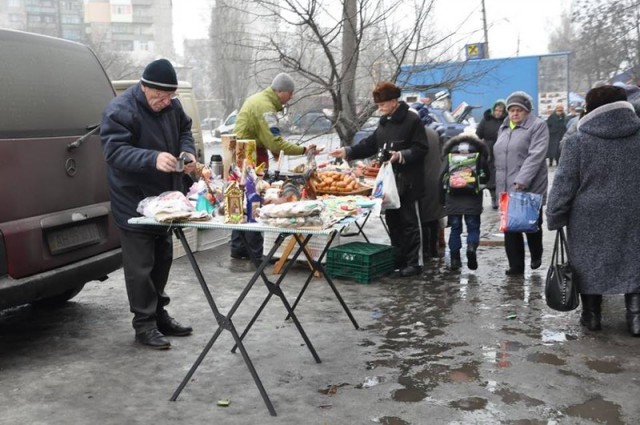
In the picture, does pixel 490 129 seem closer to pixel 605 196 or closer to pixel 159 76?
pixel 605 196

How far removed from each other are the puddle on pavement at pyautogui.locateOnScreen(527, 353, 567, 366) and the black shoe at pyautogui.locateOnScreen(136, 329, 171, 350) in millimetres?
2401

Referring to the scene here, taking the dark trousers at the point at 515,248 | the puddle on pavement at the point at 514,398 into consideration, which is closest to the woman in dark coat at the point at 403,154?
the dark trousers at the point at 515,248

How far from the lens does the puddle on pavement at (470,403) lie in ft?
13.1

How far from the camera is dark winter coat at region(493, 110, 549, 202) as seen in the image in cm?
674

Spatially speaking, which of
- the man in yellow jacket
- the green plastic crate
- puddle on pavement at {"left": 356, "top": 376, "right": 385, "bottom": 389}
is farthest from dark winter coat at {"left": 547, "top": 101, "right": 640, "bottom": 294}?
the man in yellow jacket

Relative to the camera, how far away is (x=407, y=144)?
273 inches

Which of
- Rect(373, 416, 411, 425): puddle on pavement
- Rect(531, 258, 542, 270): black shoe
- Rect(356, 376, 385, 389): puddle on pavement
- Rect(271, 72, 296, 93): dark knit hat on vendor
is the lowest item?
Rect(373, 416, 411, 425): puddle on pavement

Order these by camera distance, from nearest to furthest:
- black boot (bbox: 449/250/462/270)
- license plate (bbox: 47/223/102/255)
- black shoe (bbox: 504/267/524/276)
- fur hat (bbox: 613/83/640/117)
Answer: license plate (bbox: 47/223/102/255)
fur hat (bbox: 613/83/640/117)
black shoe (bbox: 504/267/524/276)
black boot (bbox: 449/250/462/270)

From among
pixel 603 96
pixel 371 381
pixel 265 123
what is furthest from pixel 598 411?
pixel 265 123

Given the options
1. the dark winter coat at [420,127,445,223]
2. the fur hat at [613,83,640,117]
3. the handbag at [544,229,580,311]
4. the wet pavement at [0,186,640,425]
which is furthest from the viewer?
the dark winter coat at [420,127,445,223]

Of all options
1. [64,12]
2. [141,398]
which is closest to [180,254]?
[141,398]

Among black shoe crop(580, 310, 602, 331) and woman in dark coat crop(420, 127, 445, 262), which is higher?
woman in dark coat crop(420, 127, 445, 262)

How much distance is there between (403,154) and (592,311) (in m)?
2.23

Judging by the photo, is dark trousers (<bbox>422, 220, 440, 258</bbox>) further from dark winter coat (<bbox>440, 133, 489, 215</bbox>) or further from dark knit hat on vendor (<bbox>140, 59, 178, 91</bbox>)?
dark knit hat on vendor (<bbox>140, 59, 178, 91</bbox>)
